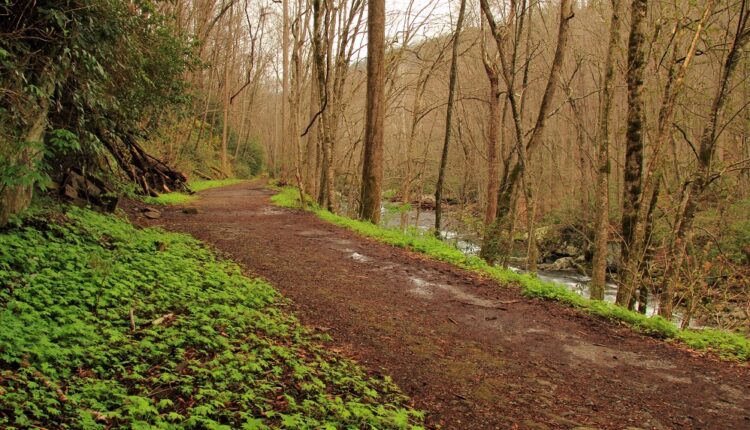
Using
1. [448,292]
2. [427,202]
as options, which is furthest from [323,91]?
[427,202]

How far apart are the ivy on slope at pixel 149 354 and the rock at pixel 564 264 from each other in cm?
1613

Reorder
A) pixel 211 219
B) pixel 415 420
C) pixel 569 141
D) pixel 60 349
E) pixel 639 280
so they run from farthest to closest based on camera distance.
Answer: pixel 569 141, pixel 211 219, pixel 639 280, pixel 415 420, pixel 60 349

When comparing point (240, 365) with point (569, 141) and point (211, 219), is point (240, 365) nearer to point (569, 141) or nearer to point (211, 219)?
point (211, 219)

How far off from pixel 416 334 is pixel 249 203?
12090mm

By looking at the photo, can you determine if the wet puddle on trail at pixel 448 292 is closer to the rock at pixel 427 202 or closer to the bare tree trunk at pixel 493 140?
the bare tree trunk at pixel 493 140

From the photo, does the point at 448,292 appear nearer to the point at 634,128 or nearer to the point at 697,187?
the point at 634,128

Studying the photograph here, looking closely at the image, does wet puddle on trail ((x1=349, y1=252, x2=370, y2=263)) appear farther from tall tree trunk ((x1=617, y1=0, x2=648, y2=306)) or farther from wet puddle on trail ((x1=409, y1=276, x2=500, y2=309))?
tall tree trunk ((x1=617, y1=0, x2=648, y2=306))

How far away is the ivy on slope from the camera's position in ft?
8.45

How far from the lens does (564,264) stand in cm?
1872

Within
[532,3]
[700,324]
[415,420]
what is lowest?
[700,324]

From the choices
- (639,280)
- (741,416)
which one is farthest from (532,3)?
(741,416)

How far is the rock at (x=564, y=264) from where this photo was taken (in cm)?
1853

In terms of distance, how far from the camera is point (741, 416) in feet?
11.0

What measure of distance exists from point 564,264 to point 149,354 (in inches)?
722
